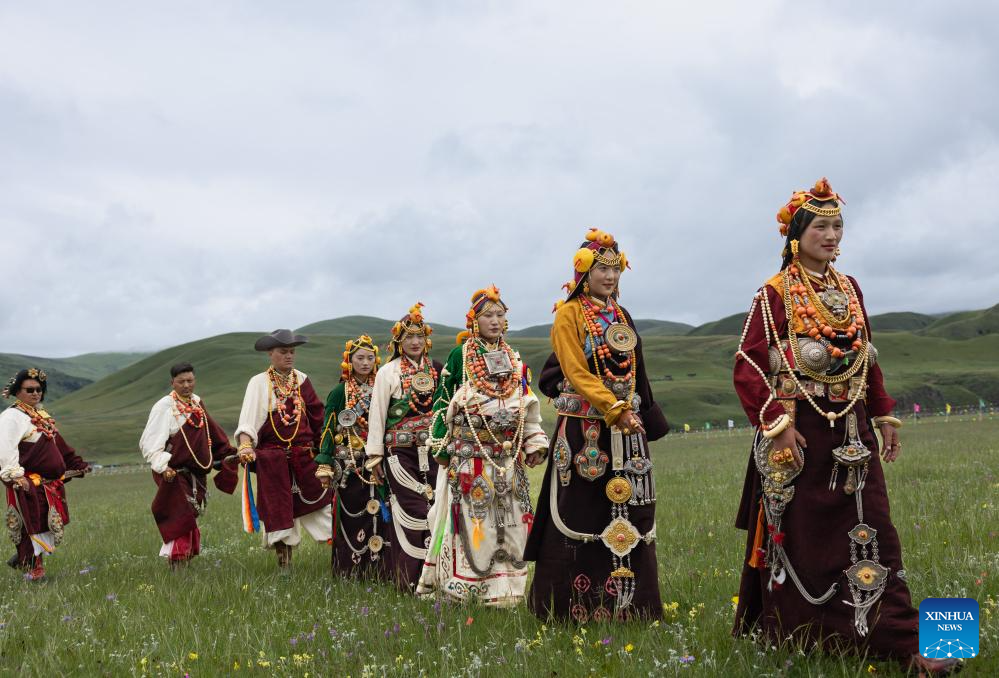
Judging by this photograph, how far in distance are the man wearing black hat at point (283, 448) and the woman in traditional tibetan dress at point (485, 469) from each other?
9.59 ft

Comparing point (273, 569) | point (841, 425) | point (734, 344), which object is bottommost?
point (273, 569)

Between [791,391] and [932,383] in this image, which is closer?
[791,391]

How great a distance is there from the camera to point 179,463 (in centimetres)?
1118

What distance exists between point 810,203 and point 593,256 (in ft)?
6.37

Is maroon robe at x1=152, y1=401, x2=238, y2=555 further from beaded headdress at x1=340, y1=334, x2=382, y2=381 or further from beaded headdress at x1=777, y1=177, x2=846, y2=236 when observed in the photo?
beaded headdress at x1=777, y1=177, x2=846, y2=236

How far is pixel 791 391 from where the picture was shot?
5379 millimetres

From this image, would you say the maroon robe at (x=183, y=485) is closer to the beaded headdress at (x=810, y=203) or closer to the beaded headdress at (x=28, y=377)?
the beaded headdress at (x=28, y=377)

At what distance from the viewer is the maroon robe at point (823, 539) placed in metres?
4.98

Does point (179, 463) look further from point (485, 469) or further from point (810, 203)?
point (810, 203)

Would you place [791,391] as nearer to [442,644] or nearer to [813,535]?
[813,535]

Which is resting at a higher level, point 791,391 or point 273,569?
point 791,391

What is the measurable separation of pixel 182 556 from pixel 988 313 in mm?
198601

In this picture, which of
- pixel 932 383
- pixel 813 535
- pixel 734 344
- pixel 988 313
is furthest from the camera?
pixel 988 313

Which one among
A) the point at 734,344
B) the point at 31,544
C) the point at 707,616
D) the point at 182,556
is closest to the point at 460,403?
the point at 707,616
